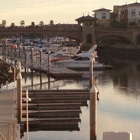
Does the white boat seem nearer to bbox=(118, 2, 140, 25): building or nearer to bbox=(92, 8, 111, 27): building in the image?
bbox=(118, 2, 140, 25): building

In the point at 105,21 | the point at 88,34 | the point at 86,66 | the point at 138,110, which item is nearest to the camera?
the point at 138,110

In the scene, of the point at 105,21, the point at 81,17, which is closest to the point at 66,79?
the point at 81,17

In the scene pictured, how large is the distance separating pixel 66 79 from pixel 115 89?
248 inches

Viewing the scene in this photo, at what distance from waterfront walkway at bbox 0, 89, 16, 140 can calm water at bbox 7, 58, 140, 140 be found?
146cm

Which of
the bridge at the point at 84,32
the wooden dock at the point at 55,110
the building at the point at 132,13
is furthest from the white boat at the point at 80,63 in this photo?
the building at the point at 132,13

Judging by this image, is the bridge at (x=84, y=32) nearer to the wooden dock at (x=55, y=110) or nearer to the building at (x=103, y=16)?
the building at (x=103, y=16)

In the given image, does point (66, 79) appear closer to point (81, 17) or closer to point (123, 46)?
point (123, 46)

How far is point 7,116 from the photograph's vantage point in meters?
20.5

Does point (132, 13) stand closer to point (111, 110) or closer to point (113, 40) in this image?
point (113, 40)

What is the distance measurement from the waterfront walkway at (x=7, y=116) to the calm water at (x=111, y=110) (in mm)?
1457

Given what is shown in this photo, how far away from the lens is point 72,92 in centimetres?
2714

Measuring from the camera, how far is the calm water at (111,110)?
2104cm

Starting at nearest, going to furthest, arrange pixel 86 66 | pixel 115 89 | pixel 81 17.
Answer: pixel 115 89 < pixel 86 66 < pixel 81 17

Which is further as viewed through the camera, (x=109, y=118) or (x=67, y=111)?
(x=109, y=118)
